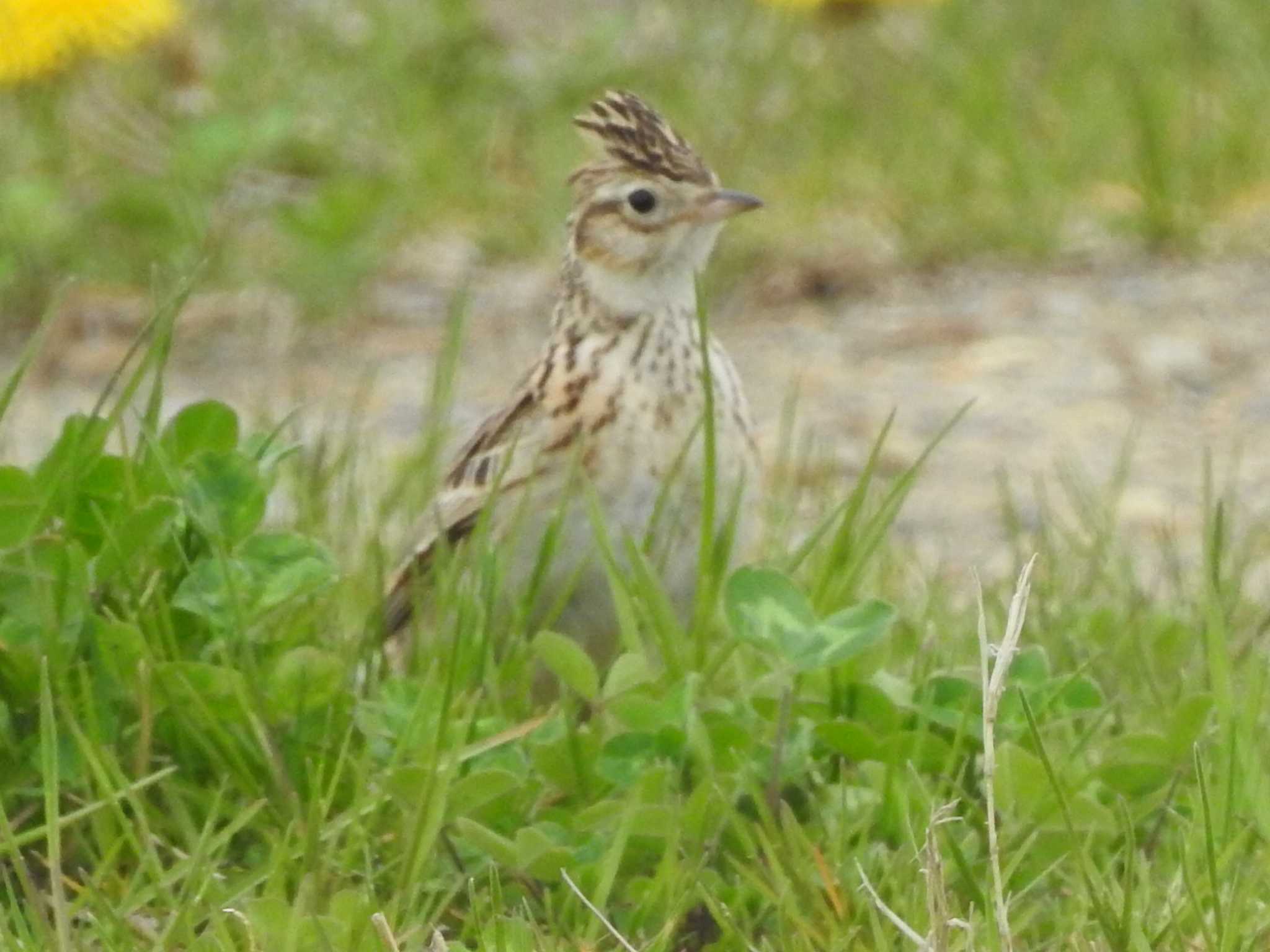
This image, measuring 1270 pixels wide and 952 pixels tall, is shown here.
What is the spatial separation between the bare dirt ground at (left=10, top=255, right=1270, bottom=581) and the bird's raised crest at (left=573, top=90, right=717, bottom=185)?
1019 millimetres

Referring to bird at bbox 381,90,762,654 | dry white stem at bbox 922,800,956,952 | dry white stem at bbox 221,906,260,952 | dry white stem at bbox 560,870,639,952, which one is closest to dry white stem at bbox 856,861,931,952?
dry white stem at bbox 922,800,956,952

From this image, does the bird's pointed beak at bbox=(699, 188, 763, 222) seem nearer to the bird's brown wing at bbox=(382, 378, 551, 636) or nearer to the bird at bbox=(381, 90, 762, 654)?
the bird at bbox=(381, 90, 762, 654)

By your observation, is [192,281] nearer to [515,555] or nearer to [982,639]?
[515,555]

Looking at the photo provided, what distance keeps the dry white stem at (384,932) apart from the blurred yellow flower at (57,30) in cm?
423

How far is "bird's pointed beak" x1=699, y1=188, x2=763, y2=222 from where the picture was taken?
434cm

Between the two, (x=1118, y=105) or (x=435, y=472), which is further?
(x=1118, y=105)

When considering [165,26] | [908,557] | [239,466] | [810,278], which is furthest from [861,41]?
[239,466]

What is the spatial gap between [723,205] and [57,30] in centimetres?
268

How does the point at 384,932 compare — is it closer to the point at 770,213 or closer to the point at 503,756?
the point at 503,756

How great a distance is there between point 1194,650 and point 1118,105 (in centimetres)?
410

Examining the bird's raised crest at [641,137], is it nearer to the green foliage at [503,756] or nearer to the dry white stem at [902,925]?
the green foliage at [503,756]

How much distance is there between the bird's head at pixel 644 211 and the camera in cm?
439

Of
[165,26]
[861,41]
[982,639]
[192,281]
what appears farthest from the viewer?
[861,41]

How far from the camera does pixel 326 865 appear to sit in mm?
2941
